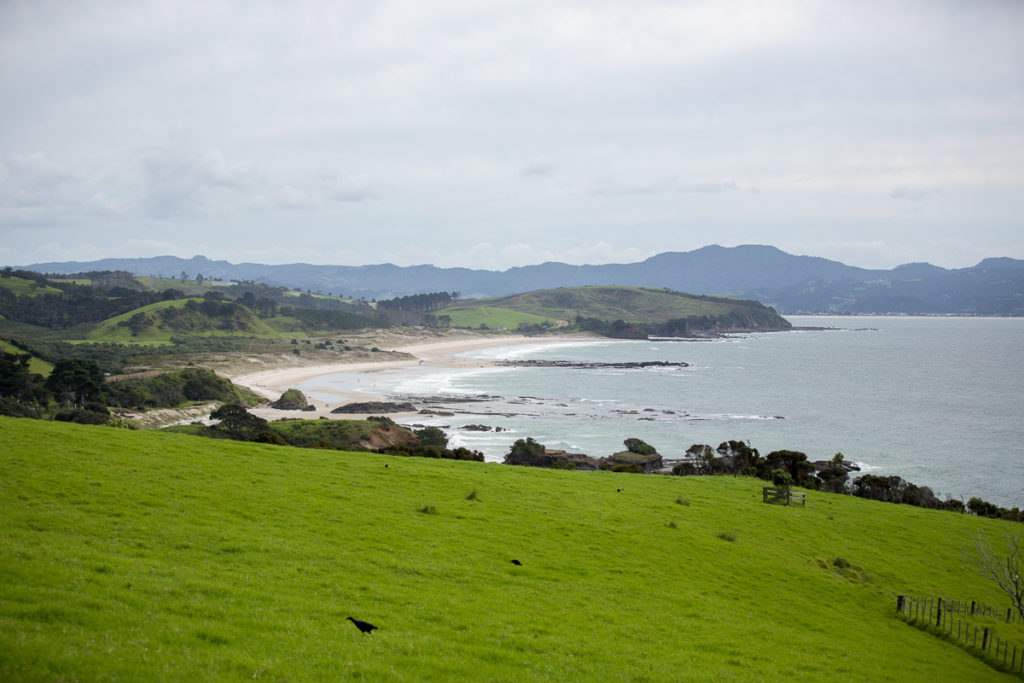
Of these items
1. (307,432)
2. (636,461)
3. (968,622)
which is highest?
(968,622)

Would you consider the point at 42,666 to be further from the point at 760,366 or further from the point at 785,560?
the point at 760,366

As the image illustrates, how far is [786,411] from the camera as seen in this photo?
9338 centimetres

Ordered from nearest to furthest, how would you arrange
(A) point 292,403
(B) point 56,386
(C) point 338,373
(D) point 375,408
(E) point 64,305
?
(B) point 56,386 < (D) point 375,408 < (A) point 292,403 < (C) point 338,373 < (E) point 64,305

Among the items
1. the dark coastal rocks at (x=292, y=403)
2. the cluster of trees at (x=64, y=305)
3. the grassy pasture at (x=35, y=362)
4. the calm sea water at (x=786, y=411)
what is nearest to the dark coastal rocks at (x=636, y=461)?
the calm sea water at (x=786, y=411)

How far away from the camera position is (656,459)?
5650 centimetres

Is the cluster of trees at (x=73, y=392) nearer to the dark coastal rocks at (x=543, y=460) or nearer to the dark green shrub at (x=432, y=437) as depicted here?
the dark green shrub at (x=432, y=437)

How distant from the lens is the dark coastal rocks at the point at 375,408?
8344cm

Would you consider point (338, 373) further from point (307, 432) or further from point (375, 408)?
point (307, 432)

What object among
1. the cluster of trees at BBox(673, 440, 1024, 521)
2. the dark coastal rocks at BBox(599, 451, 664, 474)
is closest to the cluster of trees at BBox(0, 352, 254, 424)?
the dark coastal rocks at BBox(599, 451, 664, 474)

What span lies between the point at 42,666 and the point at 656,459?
2075 inches

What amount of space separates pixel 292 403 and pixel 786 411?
7201 centimetres

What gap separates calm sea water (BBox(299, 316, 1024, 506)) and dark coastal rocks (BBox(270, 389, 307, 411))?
1822cm

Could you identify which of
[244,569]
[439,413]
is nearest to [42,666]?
[244,569]

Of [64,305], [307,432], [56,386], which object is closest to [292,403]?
[56,386]
